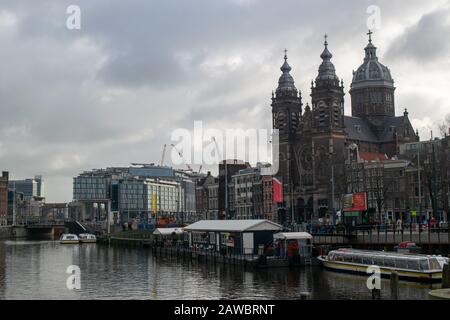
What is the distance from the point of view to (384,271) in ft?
202

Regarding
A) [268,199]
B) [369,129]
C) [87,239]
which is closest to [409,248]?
[268,199]

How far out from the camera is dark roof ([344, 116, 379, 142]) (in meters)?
174

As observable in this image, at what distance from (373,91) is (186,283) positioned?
13802 centimetres

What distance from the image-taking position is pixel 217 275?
7106 centimetres

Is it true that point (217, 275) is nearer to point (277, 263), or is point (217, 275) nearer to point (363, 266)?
point (277, 263)

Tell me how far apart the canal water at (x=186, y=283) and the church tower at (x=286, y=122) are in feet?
292

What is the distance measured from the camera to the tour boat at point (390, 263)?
56.8 m

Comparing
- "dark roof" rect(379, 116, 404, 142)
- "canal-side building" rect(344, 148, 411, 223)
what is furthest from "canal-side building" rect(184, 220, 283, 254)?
"dark roof" rect(379, 116, 404, 142)

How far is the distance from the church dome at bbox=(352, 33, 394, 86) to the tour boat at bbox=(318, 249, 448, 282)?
4965 inches

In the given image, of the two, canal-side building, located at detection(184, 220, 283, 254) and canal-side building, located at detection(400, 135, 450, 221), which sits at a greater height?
canal-side building, located at detection(400, 135, 450, 221)

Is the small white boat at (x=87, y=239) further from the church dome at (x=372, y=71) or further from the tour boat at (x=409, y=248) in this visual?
the tour boat at (x=409, y=248)

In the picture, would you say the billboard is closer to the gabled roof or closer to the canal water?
the gabled roof

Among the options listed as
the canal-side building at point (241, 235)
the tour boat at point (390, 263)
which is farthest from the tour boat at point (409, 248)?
the canal-side building at point (241, 235)

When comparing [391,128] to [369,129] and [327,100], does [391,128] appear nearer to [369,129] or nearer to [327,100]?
[369,129]
